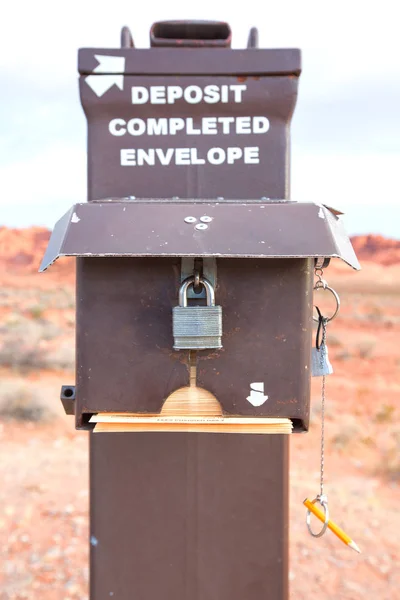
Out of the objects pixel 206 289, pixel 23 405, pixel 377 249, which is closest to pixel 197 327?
pixel 206 289

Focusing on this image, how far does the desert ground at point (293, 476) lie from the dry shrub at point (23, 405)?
0.04ft

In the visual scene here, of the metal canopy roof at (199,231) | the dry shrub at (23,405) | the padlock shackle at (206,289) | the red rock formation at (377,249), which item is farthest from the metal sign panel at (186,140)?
the red rock formation at (377,249)

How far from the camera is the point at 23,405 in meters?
6.21

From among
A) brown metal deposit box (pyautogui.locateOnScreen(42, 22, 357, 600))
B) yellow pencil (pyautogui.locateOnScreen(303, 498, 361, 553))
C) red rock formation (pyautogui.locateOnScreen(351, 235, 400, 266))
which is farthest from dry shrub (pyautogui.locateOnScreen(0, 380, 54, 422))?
red rock formation (pyautogui.locateOnScreen(351, 235, 400, 266))

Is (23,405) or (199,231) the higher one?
(199,231)

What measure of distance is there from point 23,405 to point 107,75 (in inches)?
208

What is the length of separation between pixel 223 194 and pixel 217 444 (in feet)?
2.53

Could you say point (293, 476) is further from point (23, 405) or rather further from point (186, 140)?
point (186, 140)

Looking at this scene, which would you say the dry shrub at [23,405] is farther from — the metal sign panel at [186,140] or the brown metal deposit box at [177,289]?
the metal sign panel at [186,140]

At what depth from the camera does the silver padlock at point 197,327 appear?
127 cm

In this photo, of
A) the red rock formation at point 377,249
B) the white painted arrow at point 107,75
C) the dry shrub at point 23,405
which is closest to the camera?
the white painted arrow at point 107,75

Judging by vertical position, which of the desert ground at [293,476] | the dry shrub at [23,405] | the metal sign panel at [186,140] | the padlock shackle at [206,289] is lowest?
the desert ground at [293,476]

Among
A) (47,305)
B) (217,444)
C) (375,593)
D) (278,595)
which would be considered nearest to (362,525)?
(375,593)

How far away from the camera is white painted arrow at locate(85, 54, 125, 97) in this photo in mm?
1559
